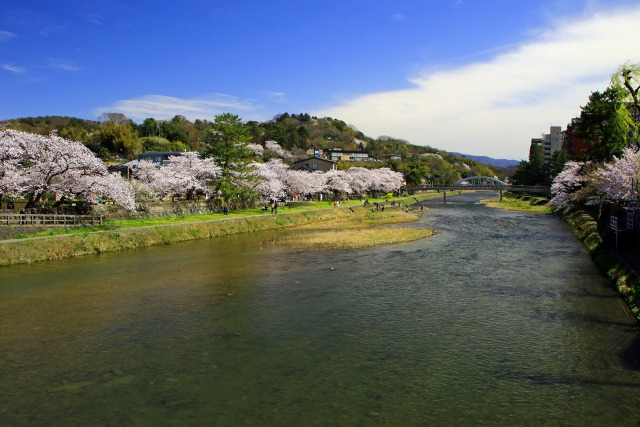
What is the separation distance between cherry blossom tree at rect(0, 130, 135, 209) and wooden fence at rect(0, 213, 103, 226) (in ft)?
5.92

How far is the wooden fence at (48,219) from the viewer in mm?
26453

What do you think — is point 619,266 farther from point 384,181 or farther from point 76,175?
point 384,181

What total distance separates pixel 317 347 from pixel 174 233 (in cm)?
2483

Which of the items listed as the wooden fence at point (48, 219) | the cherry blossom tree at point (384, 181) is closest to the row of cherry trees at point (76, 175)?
the wooden fence at point (48, 219)

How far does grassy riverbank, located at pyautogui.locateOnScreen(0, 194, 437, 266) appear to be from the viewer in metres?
25.6

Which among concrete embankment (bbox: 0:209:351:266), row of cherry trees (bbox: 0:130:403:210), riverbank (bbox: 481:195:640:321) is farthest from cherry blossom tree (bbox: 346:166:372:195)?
riverbank (bbox: 481:195:640:321)

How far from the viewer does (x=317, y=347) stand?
41.3 feet

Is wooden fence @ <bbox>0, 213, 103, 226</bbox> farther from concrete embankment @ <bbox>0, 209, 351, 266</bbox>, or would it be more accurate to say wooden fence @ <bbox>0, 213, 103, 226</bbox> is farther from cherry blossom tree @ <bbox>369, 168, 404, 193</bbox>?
cherry blossom tree @ <bbox>369, 168, 404, 193</bbox>

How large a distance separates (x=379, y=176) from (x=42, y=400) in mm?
89089

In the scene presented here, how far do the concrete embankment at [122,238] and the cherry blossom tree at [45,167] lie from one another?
4.01m

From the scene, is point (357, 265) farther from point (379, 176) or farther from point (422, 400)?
point (379, 176)

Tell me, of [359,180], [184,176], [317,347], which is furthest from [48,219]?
[359,180]

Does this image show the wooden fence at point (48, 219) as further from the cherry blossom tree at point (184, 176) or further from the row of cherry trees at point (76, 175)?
the cherry blossom tree at point (184, 176)

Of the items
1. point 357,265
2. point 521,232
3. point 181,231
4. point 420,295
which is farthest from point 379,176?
point 420,295
